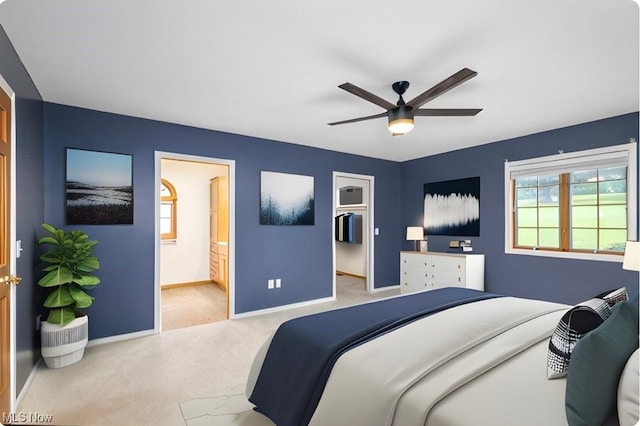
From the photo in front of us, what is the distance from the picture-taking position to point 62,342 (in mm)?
2730

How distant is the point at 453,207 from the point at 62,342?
5.20 metres

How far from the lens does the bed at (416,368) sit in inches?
45.8

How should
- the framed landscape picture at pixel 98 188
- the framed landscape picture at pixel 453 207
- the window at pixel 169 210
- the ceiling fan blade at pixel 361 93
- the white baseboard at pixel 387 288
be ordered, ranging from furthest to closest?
1. the window at pixel 169 210
2. the white baseboard at pixel 387 288
3. the framed landscape picture at pixel 453 207
4. the framed landscape picture at pixel 98 188
5. the ceiling fan blade at pixel 361 93

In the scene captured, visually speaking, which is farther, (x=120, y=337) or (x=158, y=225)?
(x=158, y=225)

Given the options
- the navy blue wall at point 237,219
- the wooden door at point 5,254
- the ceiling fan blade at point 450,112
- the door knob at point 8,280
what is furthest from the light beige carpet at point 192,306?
the ceiling fan blade at point 450,112

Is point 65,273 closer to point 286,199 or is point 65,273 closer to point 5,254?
point 5,254

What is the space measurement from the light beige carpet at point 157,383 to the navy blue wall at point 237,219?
1.88 feet

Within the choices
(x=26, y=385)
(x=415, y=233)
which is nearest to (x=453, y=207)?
(x=415, y=233)

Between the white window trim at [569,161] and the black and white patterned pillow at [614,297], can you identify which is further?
the white window trim at [569,161]

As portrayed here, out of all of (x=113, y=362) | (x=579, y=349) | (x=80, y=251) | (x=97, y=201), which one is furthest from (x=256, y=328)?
(x=579, y=349)

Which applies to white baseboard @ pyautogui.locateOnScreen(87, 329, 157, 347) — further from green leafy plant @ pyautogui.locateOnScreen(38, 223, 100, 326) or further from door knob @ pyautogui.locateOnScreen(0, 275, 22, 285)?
door knob @ pyautogui.locateOnScreen(0, 275, 22, 285)

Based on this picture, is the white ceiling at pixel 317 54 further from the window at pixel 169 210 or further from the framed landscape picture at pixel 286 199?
the window at pixel 169 210

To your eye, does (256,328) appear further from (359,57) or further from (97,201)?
(359,57)

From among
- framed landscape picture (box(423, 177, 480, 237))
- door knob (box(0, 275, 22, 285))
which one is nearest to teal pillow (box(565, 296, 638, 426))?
door knob (box(0, 275, 22, 285))
